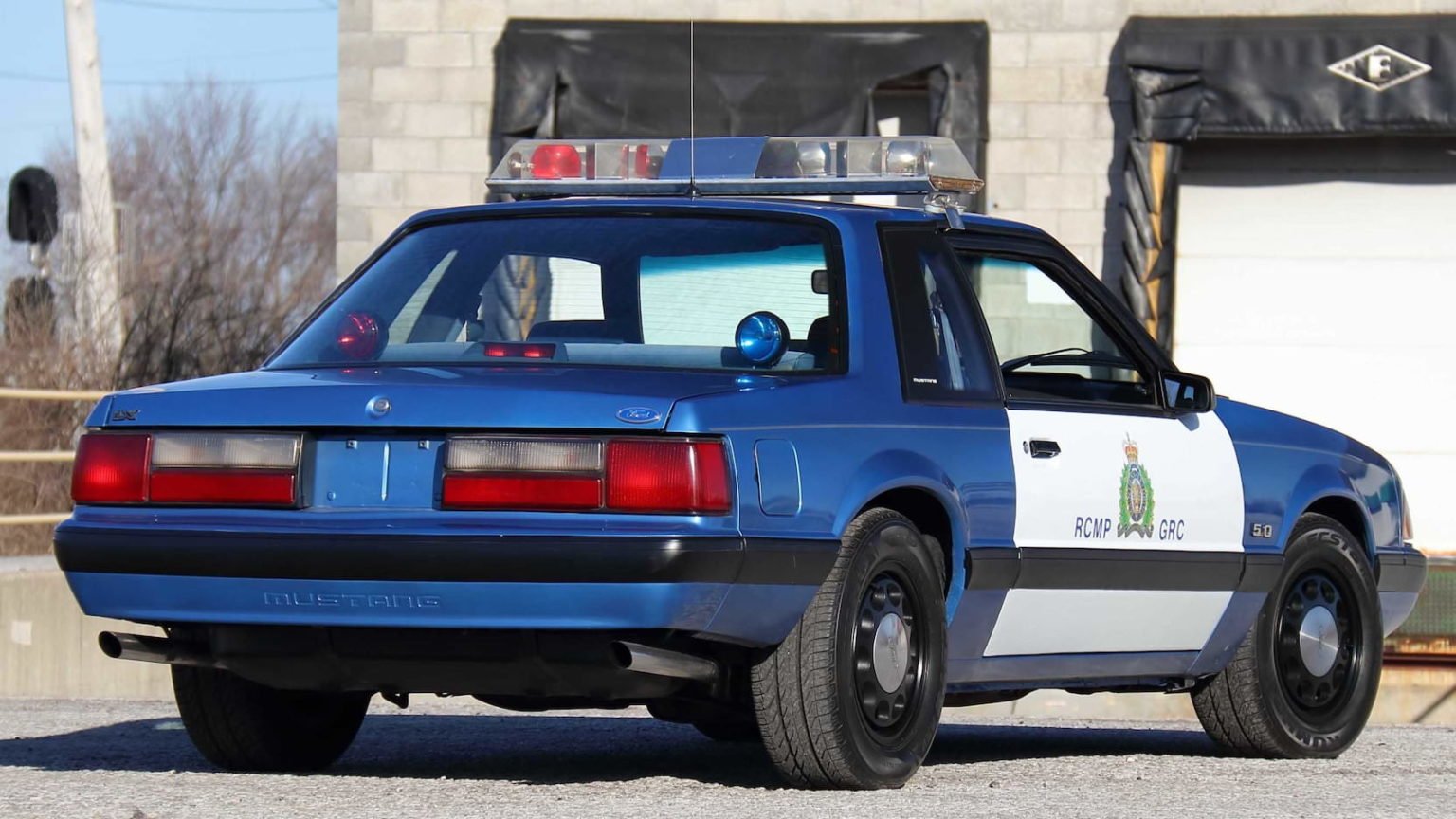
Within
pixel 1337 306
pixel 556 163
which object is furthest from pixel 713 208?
pixel 1337 306

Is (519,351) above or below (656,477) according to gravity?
above

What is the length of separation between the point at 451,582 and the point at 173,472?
31.3 inches

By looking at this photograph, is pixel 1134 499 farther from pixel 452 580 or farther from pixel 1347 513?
pixel 452 580

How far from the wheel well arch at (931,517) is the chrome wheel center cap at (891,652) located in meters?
0.28

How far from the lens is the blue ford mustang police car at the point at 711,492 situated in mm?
5527

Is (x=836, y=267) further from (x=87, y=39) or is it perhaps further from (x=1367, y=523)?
(x=87, y=39)

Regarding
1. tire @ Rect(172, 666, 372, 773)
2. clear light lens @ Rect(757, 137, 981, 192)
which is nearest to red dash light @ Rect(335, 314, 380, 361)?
tire @ Rect(172, 666, 372, 773)

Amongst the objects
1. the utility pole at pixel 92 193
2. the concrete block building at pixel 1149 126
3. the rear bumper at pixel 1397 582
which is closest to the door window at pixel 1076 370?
the rear bumper at pixel 1397 582

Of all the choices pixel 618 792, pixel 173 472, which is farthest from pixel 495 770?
pixel 173 472

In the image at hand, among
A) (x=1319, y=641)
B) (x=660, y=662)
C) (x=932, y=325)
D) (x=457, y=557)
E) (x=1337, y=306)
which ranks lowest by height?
(x=1319, y=641)

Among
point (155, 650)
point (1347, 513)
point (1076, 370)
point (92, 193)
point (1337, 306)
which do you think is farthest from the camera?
point (92, 193)

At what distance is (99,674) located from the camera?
1197 cm

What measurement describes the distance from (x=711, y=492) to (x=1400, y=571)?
3.66 metres

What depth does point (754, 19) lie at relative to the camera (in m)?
17.8
